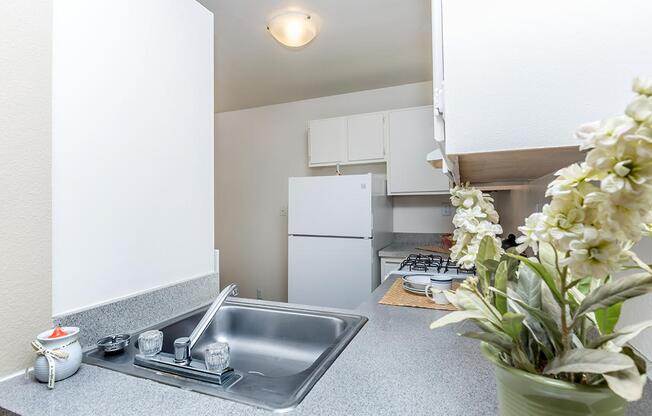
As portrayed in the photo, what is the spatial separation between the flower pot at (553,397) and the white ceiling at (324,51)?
2066mm

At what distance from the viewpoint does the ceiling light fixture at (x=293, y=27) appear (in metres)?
1.94

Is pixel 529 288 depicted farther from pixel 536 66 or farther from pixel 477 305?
pixel 536 66

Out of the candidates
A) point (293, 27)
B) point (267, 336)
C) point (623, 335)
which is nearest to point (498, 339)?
point (623, 335)

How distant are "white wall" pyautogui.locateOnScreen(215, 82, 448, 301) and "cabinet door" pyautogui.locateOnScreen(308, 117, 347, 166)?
0.30 m

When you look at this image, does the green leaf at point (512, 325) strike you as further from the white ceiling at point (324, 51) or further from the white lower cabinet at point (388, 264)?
the white lower cabinet at point (388, 264)

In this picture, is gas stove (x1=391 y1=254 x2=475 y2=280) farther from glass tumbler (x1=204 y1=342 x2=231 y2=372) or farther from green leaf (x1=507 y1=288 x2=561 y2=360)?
green leaf (x1=507 y1=288 x2=561 y2=360)

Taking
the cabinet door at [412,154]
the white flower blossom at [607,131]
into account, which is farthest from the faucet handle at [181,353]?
the cabinet door at [412,154]

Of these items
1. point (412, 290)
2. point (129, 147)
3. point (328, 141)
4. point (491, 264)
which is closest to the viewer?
point (491, 264)

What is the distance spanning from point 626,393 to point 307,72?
9.65 ft

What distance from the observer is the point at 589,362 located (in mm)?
327

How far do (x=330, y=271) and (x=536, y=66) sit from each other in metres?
2.21

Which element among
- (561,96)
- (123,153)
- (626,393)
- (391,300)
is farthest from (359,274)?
(626,393)

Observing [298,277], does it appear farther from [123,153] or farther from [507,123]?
[507,123]

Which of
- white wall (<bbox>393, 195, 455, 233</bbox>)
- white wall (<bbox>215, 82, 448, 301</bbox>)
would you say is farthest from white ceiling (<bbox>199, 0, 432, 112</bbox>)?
white wall (<bbox>393, 195, 455, 233</bbox>)
